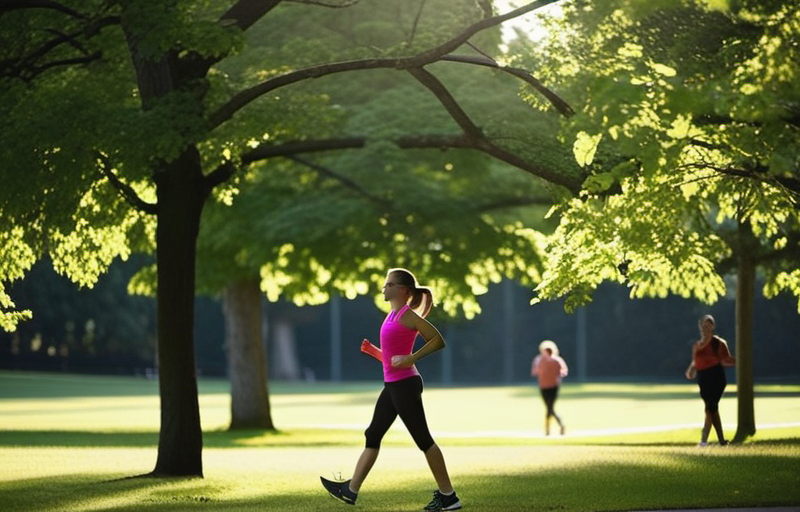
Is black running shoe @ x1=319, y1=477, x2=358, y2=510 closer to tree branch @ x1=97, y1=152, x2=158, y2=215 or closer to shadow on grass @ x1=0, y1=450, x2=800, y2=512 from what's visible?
shadow on grass @ x1=0, y1=450, x2=800, y2=512

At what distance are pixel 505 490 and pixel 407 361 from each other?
3.17 metres

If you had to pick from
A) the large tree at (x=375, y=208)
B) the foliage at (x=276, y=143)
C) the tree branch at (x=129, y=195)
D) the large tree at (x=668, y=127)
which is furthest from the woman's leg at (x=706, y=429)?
the tree branch at (x=129, y=195)

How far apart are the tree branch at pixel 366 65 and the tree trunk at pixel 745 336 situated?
854 centimetres

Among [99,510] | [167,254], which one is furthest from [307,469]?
[99,510]

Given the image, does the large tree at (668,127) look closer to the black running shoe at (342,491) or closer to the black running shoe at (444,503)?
the black running shoe at (444,503)

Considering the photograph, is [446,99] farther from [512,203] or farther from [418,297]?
[512,203]

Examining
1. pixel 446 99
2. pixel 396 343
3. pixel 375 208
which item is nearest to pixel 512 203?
pixel 375 208

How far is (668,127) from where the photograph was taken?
1128 cm

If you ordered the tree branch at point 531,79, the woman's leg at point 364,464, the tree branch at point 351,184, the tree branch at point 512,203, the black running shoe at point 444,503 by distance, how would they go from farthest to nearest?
the tree branch at point 512,203
the tree branch at point 351,184
the tree branch at point 531,79
the woman's leg at point 364,464
the black running shoe at point 444,503

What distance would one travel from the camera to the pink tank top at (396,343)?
11.2 meters

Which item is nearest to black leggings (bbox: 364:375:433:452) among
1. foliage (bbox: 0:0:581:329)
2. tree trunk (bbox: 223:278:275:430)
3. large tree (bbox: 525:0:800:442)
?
large tree (bbox: 525:0:800:442)

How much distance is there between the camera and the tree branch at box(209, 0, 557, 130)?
47.6 feet

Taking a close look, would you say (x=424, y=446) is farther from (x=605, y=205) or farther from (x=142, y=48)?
(x=142, y=48)

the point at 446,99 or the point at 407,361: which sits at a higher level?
the point at 446,99
